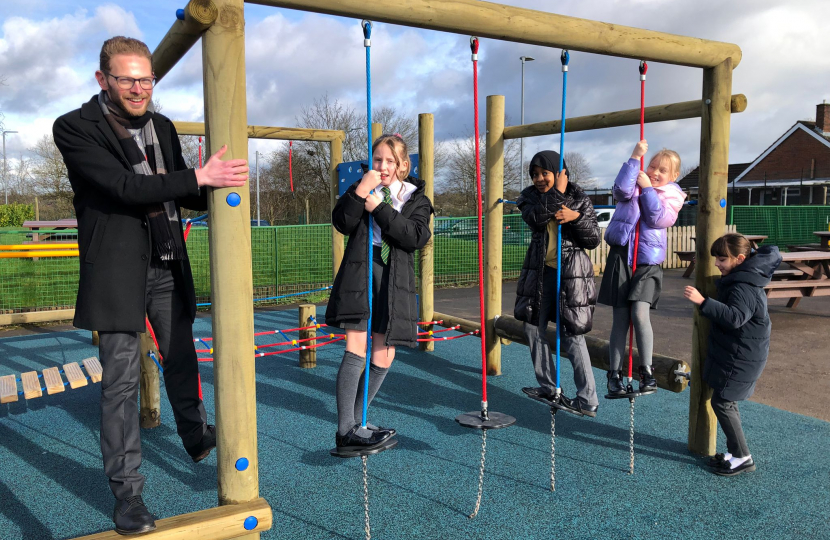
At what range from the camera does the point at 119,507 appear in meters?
2.02

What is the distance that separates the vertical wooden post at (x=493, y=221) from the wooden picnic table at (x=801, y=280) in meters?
5.14

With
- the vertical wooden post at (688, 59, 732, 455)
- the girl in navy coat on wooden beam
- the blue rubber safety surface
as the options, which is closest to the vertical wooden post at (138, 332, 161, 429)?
the blue rubber safety surface

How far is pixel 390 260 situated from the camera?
2.95 meters

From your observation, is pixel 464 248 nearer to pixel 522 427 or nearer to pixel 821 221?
pixel 522 427

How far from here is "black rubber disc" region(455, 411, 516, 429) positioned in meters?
3.02

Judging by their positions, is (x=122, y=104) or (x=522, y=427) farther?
(x=522, y=427)

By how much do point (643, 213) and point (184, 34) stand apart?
274cm

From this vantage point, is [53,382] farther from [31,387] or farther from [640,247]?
[640,247]

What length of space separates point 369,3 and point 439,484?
7.83 ft

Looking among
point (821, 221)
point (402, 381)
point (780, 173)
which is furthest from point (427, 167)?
point (780, 173)

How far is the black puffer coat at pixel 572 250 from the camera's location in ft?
12.1

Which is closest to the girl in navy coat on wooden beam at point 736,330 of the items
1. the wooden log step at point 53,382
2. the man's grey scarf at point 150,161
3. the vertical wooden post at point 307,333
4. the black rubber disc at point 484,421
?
the black rubber disc at point 484,421

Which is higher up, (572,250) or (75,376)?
(572,250)

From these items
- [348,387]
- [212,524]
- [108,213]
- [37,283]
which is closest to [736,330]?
[348,387]
